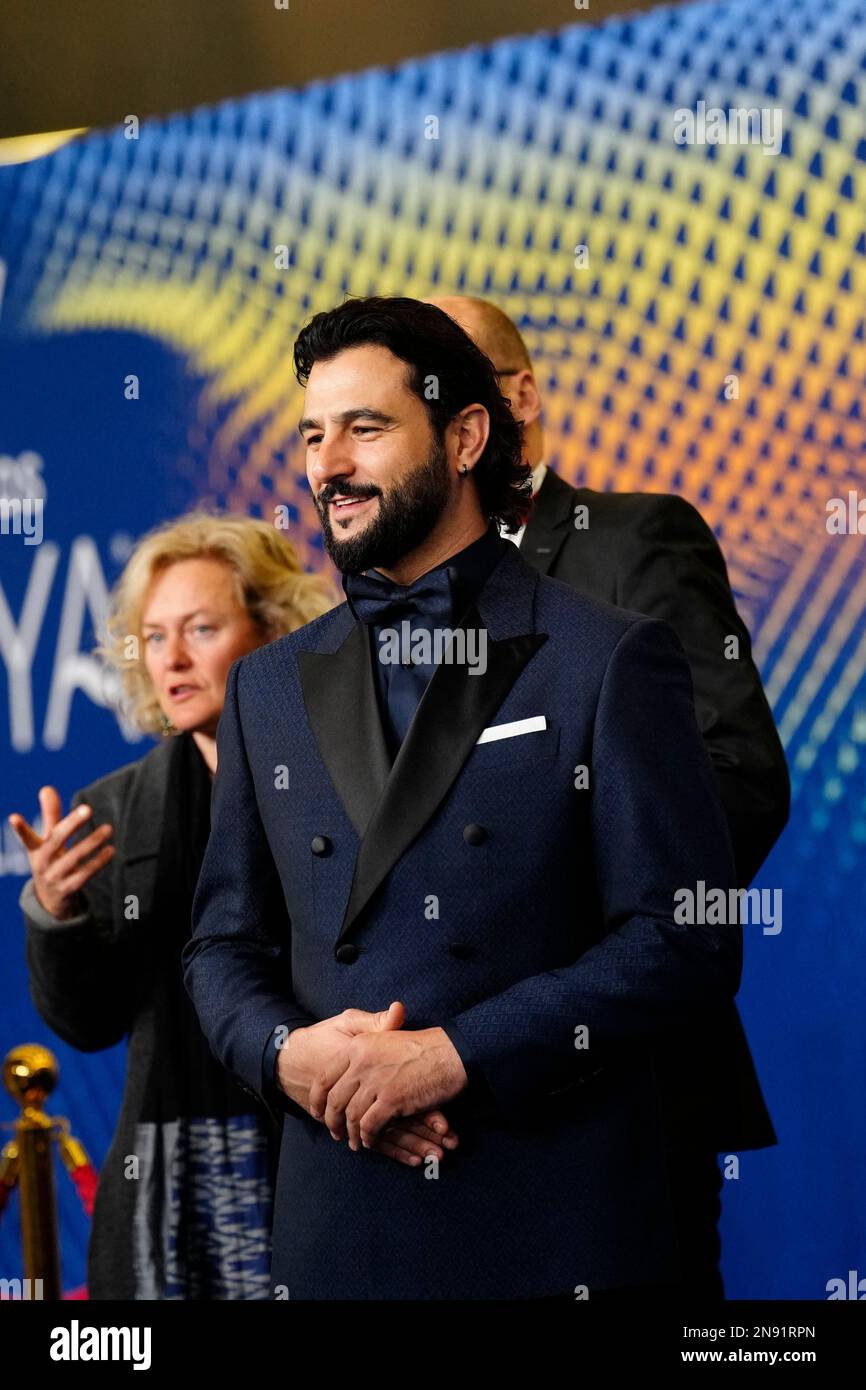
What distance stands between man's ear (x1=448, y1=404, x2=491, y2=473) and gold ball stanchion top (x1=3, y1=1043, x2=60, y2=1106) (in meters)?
2.08

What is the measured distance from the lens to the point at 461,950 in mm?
2104

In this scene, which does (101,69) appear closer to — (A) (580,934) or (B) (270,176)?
(B) (270,176)

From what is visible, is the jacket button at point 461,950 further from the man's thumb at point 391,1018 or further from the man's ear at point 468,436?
the man's ear at point 468,436

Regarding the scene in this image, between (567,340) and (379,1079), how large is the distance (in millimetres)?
2347

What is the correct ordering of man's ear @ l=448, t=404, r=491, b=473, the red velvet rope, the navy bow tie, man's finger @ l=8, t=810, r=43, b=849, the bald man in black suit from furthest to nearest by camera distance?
the red velvet rope → man's finger @ l=8, t=810, r=43, b=849 → the bald man in black suit → man's ear @ l=448, t=404, r=491, b=473 → the navy bow tie

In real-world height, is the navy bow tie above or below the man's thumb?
above

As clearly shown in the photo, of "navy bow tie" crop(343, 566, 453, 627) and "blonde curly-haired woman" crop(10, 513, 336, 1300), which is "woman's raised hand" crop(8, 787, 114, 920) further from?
"navy bow tie" crop(343, 566, 453, 627)

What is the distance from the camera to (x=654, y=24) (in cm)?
392

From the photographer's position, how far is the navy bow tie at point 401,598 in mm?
2236

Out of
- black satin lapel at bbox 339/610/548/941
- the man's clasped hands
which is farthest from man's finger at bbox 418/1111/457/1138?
black satin lapel at bbox 339/610/548/941

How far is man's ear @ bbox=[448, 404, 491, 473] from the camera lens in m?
2.34

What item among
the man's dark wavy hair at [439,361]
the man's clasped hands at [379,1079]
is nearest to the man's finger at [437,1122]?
the man's clasped hands at [379,1079]

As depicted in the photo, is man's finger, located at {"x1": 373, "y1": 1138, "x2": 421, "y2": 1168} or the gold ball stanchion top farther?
the gold ball stanchion top

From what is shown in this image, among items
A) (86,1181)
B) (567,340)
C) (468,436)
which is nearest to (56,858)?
(86,1181)
